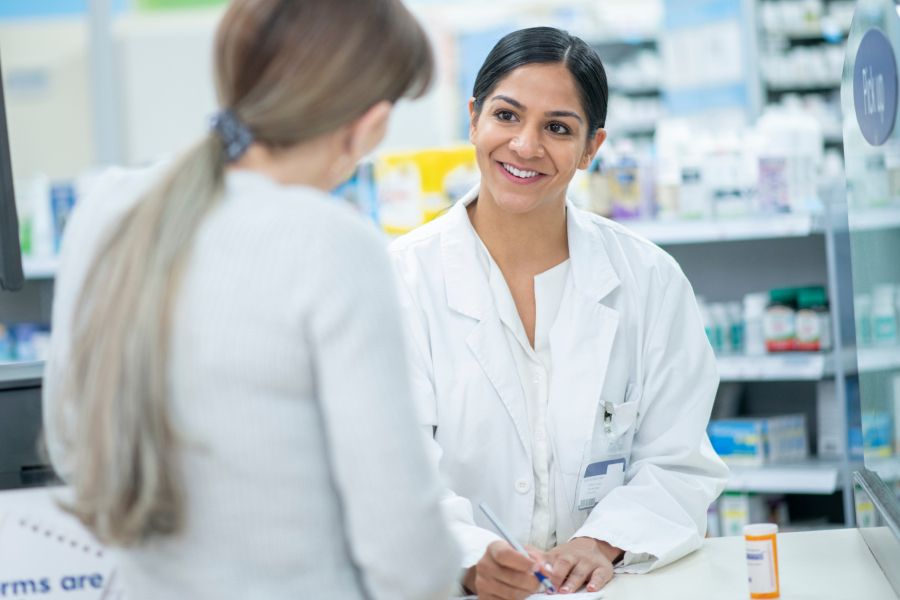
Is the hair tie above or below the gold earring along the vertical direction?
above

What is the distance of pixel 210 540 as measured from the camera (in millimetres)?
870

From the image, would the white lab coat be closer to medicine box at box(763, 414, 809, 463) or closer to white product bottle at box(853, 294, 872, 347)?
white product bottle at box(853, 294, 872, 347)

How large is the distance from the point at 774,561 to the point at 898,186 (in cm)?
62

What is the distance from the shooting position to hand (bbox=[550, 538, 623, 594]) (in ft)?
5.04

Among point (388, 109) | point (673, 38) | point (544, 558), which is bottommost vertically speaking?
point (544, 558)

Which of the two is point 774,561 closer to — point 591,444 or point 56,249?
point 591,444

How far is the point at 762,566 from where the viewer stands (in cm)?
141

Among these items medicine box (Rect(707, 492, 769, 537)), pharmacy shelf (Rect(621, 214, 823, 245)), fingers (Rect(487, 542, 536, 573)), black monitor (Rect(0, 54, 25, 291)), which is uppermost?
black monitor (Rect(0, 54, 25, 291))

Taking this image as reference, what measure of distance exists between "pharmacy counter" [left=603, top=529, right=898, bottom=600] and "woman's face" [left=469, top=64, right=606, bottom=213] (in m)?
0.76

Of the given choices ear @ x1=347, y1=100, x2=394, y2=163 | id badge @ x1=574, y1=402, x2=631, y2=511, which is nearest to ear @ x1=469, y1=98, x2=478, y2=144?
id badge @ x1=574, y1=402, x2=631, y2=511

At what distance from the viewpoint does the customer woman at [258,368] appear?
2.71 feet

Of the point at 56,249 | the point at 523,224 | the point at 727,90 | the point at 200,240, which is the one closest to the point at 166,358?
the point at 200,240

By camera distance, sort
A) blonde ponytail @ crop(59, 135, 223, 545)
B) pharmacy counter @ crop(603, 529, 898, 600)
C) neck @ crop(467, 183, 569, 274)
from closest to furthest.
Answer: blonde ponytail @ crop(59, 135, 223, 545) < pharmacy counter @ crop(603, 529, 898, 600) < neck @ crop(467, 183, 569, 274)

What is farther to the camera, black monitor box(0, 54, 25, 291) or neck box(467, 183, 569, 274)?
neck box(467, 183, 569, 274)
